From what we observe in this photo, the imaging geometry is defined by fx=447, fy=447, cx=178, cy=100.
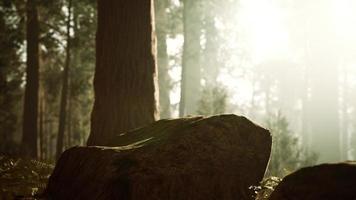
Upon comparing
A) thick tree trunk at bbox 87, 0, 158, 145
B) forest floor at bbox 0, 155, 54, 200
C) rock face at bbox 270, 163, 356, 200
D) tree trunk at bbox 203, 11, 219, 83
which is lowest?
forest floor at bbox 0, 155, 54, 200

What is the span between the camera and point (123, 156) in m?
4.75

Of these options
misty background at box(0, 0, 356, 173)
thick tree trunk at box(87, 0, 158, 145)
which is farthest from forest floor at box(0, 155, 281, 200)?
misty background at box(0, 0, 356, 173)

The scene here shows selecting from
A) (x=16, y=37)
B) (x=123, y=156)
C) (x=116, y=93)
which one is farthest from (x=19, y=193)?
(x=16, y=37)

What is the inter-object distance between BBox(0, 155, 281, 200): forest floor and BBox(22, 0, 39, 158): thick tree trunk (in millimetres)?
9470

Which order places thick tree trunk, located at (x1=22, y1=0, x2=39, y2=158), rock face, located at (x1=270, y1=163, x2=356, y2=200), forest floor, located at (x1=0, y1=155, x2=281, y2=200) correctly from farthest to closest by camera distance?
thick tree trunk, located at (x1=22, y1=0, x2=39, y2=158) < forest floor, located at (x1=0, y1=155, x2=281, y2=200) < rock face, located at (x1=270, y1=163, x2=356, y2=200)

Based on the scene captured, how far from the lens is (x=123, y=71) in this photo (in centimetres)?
750

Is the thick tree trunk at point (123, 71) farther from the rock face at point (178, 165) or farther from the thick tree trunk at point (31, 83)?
the thick tree trunk at point (31, 83)

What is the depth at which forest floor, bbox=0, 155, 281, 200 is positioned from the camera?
17.6 ft

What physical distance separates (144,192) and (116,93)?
3210mm

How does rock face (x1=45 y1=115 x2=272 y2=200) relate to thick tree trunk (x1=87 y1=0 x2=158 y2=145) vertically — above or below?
below

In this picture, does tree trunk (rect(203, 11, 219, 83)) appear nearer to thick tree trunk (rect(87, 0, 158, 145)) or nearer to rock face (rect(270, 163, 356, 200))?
thick tree trunk (rect(87, 0, 158, 145))

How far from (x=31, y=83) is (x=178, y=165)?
15009 millimetres

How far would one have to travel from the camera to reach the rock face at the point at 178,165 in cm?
457

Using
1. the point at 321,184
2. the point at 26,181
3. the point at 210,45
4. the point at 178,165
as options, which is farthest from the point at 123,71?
the point at 210,45
